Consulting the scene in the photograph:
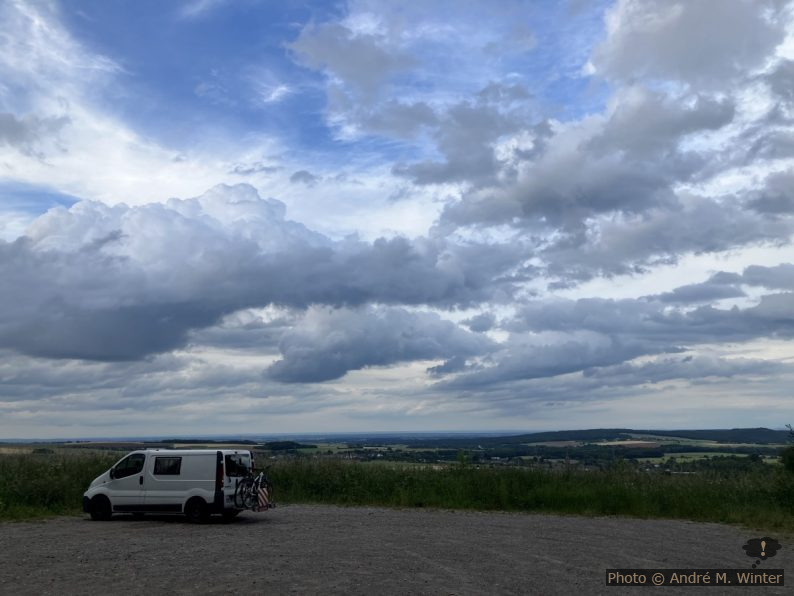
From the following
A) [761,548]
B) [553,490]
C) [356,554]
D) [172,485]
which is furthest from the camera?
[553,490]

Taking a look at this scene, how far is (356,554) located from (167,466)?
901 centimetres

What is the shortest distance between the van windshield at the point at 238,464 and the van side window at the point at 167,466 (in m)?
1.43

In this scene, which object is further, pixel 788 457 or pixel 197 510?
pixel 788 457

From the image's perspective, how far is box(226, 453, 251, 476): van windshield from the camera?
22.8m


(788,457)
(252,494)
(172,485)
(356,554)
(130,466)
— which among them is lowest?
(356,554)

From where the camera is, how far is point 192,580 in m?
13.3

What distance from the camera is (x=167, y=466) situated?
22859 mm

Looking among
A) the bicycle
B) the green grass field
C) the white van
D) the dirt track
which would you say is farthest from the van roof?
the green grass field

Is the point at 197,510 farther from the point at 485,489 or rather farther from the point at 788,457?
the point at 788,457

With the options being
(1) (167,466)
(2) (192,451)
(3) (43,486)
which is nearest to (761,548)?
(2) (192,451)

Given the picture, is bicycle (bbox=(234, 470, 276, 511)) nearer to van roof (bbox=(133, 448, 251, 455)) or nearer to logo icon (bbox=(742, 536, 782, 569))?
van roof (bbox=(133, 448, 251, 455))

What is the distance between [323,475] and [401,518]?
23.2 feet

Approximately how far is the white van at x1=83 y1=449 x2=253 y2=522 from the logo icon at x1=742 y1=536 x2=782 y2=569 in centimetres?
1365

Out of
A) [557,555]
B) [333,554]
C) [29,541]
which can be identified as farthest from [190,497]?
[557,555]
